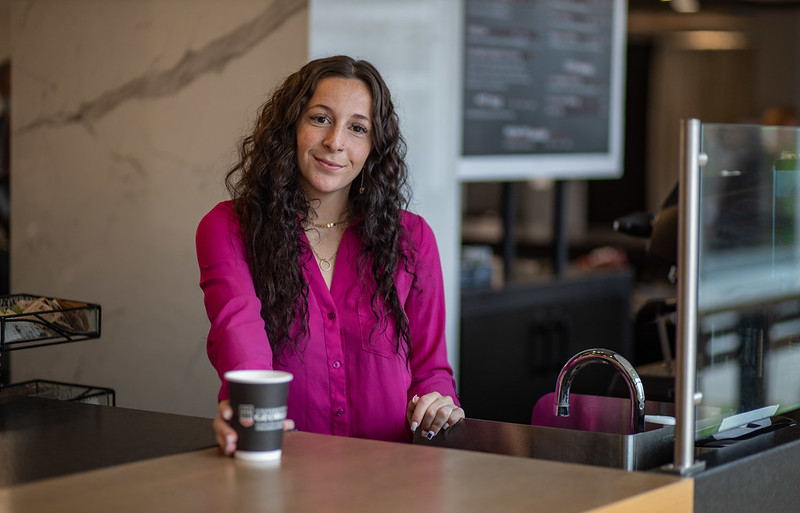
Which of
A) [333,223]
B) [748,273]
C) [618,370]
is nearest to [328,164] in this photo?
[333,223]

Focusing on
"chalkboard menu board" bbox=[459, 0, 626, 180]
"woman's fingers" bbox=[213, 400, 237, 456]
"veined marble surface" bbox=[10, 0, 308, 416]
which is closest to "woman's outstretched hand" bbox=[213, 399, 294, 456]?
"woman's fingers" bbox=[213, 400, 237, 456]

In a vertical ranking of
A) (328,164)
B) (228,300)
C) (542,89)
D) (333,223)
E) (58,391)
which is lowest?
(58,391)

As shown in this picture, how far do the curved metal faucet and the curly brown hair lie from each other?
453 mm

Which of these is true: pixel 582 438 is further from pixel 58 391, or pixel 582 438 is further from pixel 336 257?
pixel 58 391

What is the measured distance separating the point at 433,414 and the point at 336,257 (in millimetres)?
A: 410

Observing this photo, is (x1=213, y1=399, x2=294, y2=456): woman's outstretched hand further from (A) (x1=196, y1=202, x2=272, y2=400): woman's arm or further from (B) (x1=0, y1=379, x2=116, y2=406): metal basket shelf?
(B) (x1=0, y1=379, x2=116, y2=406): metal basket shelf

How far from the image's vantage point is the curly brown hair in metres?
2.02

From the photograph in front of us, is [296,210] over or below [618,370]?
over

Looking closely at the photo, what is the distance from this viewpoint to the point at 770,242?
181 centimetres

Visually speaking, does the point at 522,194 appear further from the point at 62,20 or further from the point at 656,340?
the point at 62,20

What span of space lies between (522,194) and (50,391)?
25.2 ft

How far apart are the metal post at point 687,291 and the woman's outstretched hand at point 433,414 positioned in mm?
487

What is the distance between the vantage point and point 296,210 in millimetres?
2104

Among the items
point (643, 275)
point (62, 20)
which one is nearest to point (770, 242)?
point (62, 20)
